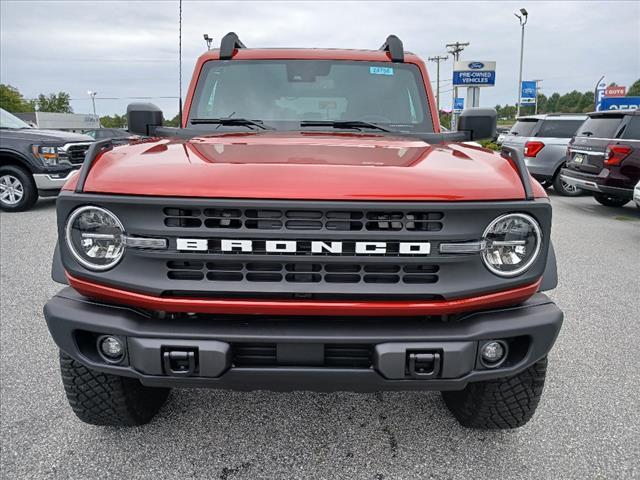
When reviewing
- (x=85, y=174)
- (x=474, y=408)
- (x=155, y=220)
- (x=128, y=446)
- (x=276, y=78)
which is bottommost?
(x=128, y=446)

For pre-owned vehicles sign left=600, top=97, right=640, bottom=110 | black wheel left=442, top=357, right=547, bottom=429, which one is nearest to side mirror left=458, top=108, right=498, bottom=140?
black wheel left=442, top=357, right=547, bottom=429

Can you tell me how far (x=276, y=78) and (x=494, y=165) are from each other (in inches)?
69.4

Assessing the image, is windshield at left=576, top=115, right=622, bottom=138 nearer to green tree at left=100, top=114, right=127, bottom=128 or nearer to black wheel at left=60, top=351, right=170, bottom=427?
black wheel at left=60, top=351, right=170, bottom=427

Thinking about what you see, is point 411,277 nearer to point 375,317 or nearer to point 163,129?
point 375,317

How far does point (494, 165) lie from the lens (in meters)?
2.20

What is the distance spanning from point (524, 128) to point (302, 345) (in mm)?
11951

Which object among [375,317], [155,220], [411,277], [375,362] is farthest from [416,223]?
[155,220]

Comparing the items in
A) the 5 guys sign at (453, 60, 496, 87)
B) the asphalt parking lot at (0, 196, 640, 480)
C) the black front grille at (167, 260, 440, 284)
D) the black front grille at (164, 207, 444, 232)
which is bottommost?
the asphalt parking lot at (0, 196, 640, 480)

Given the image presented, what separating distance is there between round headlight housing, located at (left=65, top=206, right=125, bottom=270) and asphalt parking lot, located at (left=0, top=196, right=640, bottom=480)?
1008mm

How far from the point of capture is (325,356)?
1.94m

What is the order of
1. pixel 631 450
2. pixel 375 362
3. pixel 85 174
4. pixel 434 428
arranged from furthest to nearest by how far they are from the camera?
pixel 434 428, pixel 631 450, pixel 85 174, pixel 375 362

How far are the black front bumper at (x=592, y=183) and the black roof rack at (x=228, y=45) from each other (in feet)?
24.6

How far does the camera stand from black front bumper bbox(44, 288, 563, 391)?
1.87m

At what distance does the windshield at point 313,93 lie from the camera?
333 cm
